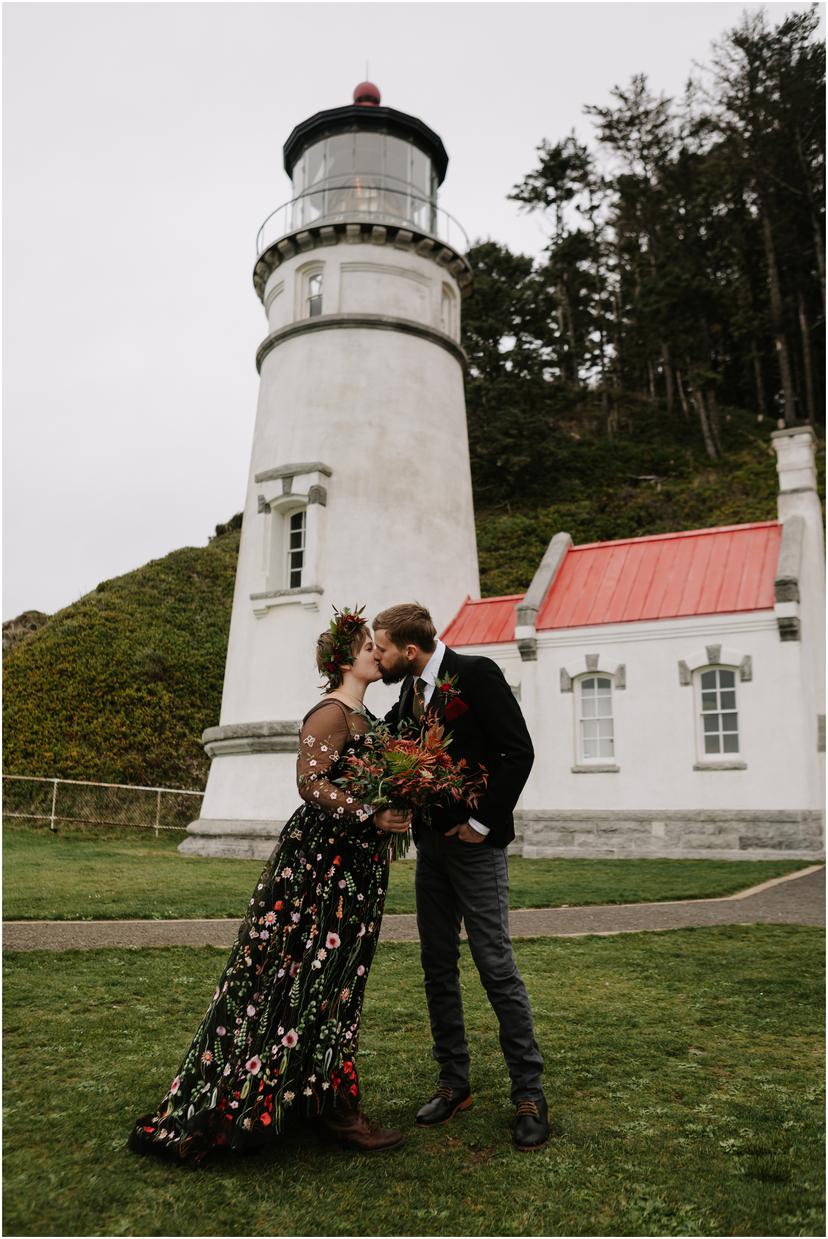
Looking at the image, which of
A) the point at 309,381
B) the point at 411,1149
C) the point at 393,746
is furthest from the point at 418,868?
the point at 309,381

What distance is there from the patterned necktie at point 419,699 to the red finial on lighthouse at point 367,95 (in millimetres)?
17959

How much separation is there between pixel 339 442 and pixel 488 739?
13422mm

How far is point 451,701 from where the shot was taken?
13.1 feet

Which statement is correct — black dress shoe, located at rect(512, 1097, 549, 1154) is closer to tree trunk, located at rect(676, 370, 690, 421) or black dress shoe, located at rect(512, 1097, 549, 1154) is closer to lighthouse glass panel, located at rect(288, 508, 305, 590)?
lighthouse glass panel, located at rect(288, 508, 305, 590)

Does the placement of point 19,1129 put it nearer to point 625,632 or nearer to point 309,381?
point 625,632

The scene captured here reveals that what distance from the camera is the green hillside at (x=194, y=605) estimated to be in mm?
21375

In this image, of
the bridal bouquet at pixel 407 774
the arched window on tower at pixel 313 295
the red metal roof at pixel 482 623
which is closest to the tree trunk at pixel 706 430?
the red metal roof at pixel 482 623

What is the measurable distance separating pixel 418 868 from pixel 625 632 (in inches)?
498

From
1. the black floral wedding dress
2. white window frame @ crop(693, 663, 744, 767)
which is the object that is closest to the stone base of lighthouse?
white window frame @ crop(693, 663, 744, 767)

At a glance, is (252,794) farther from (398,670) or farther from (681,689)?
(398,670)

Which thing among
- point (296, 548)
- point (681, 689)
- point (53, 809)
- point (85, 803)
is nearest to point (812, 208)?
point (681, 689)

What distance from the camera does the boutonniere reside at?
3.95 meters

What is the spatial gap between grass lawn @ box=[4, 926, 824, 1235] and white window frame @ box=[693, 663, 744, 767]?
359 inches

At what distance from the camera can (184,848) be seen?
1595cm
